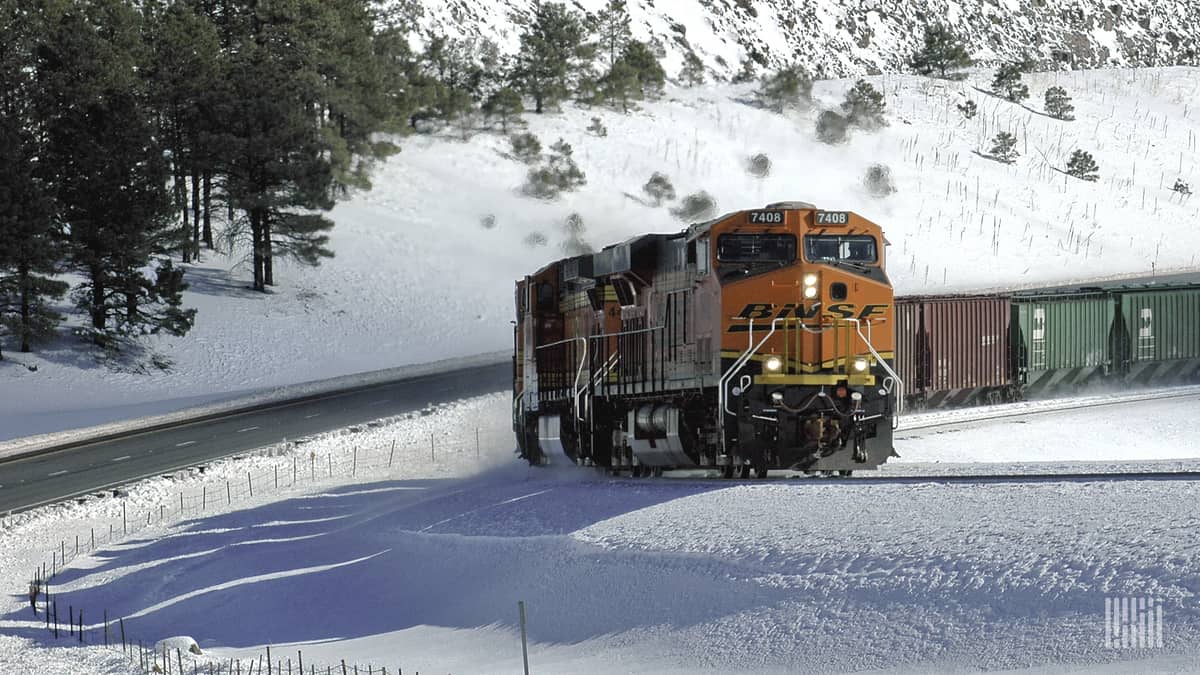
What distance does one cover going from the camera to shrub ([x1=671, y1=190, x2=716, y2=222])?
77.1m

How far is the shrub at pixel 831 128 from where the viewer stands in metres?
89.9

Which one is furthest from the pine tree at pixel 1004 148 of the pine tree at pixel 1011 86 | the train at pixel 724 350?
the train at pixel 724 350

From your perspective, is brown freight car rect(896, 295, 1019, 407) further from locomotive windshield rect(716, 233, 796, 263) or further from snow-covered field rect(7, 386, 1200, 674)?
locomotive windshield rect(716, 233, 796, 263)

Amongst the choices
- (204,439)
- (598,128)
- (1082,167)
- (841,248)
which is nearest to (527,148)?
(598,128)

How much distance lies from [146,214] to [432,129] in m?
39.5

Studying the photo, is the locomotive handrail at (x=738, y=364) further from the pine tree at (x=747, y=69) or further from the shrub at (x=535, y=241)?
the pine tree at (x=747, y=69)

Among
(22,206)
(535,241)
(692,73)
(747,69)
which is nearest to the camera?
(22,206)

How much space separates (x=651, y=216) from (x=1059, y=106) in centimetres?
3778

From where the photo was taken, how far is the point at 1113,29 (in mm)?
182625

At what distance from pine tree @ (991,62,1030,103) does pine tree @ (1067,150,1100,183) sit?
43.9 ft

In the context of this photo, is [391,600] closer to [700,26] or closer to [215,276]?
[215,276]

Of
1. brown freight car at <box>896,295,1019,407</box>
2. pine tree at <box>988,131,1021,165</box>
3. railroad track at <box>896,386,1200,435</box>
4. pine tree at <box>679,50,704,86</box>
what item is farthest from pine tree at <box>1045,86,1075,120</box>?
brown freight car at <box>896,295,1019,407</box>

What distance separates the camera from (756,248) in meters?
21.6

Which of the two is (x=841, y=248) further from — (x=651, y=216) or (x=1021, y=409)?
(x=651, y=216)
